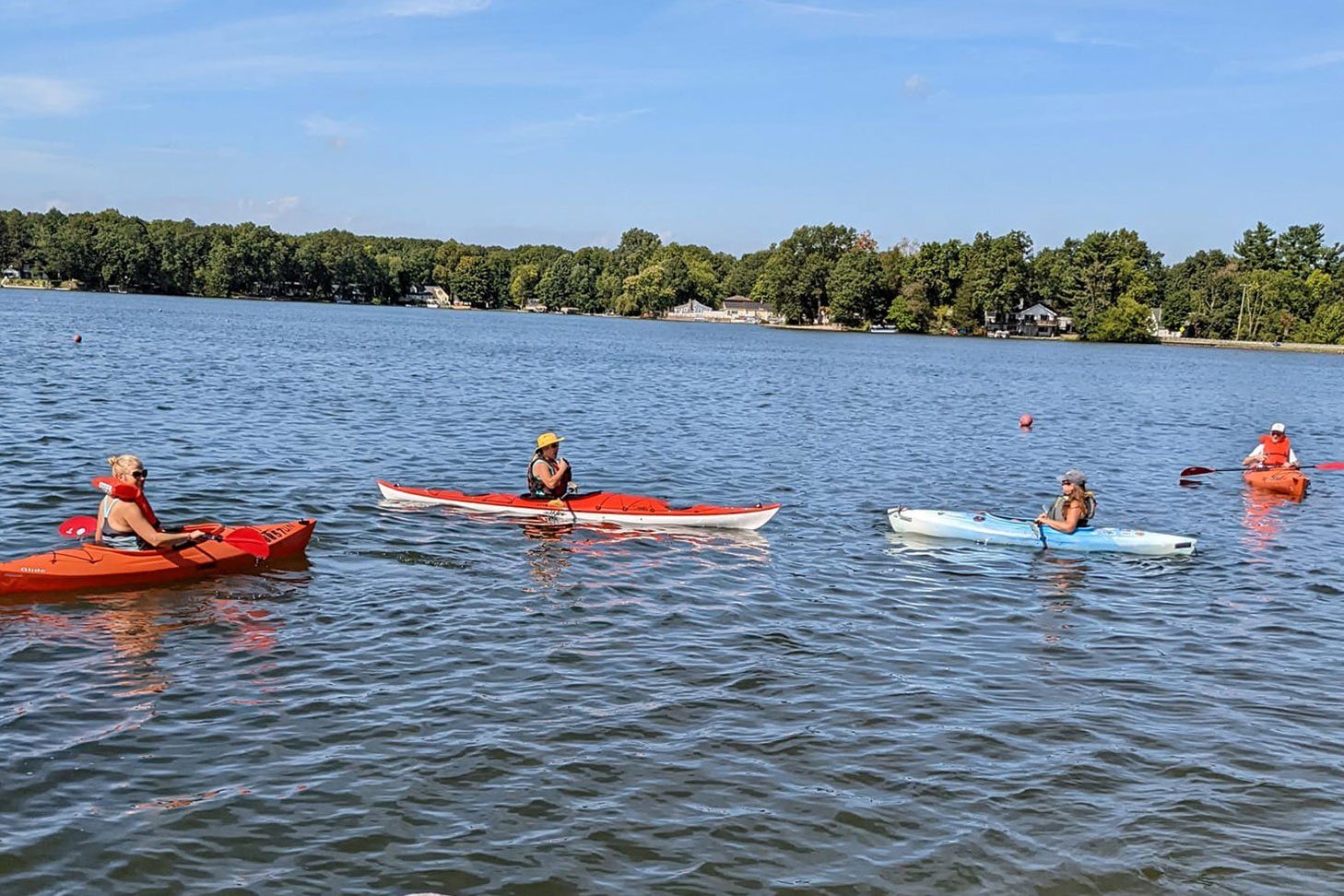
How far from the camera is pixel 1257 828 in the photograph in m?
8.28

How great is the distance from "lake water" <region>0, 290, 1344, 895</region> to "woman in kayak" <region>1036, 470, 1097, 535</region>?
77 cm

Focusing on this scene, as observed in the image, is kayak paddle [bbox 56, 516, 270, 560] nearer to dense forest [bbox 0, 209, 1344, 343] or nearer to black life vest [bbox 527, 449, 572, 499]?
black life vest [bbox 527, 449, 572, 499]

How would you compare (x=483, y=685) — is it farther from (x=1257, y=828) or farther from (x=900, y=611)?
(x=1257, y=828)

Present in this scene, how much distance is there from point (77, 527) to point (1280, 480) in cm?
2459

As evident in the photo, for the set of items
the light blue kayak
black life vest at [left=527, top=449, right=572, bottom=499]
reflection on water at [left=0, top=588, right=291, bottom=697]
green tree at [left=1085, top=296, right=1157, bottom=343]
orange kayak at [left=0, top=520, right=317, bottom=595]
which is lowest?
reflection on water at [left=0, top=588, right=291, bottom=697]

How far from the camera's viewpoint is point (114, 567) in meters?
13.0

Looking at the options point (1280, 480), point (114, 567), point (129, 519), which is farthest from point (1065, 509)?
point (114, 567)

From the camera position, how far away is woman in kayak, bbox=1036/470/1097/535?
57.5 ft

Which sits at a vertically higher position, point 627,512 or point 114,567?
point 627,512

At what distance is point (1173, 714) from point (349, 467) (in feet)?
58.0

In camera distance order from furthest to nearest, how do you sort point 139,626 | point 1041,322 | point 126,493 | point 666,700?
point 1041,322 < point 126,493 < point 139,626 < point 666,700

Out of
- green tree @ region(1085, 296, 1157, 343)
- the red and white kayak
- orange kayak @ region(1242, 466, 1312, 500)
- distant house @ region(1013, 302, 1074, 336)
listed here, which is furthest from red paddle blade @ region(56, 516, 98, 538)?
distant house @ region(1013, 302, 1074, 336)

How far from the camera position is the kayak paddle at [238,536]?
1414cm

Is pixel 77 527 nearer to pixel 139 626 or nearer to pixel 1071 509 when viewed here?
pixel 139 626
